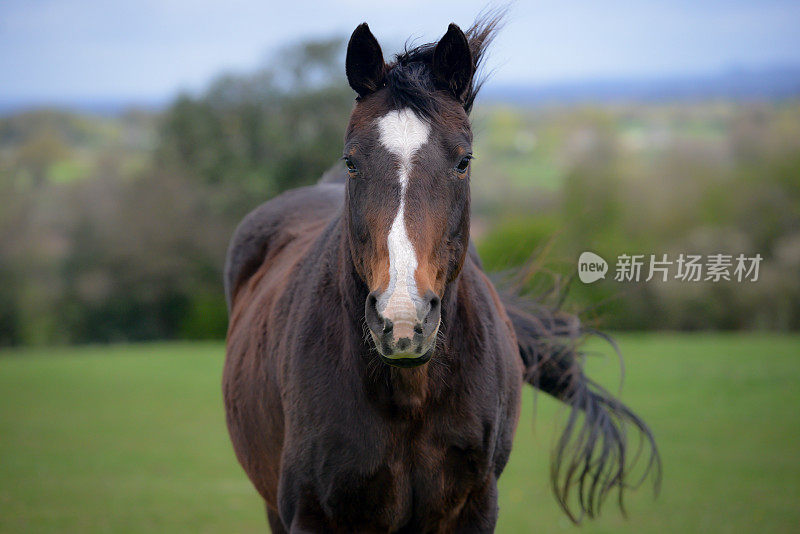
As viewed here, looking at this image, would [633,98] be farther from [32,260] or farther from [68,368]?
[68,368]

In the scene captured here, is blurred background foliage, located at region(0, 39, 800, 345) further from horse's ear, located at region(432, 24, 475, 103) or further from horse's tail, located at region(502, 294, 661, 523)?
horse's ear, located at region(432, 24, 475, 103)

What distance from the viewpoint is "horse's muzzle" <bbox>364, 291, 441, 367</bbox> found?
2338mm

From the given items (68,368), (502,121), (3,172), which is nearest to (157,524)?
(68,368)

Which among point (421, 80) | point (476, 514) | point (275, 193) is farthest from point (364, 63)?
point (275, 193)

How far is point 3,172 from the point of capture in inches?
1339

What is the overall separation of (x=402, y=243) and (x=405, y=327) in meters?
0.29

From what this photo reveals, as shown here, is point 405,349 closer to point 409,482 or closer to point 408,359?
point 408,359

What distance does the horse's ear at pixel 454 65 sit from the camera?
2.91 m

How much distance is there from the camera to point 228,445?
46.2 ft

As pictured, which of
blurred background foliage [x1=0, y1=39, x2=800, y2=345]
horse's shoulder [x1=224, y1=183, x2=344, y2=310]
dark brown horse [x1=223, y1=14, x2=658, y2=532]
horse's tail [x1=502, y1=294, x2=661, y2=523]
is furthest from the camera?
blurred background foliage [x1=0, y1=39, x2=800, y2=345]

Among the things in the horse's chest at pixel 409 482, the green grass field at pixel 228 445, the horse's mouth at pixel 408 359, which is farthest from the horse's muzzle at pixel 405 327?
the green grass field at pixel 228 445

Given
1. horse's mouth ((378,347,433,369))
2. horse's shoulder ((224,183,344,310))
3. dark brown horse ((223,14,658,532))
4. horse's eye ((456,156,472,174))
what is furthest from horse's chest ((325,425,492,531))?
horse's shoulder ((224,183,344,310))

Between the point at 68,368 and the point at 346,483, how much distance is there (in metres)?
21.4

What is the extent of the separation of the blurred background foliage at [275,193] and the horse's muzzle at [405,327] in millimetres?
23089
